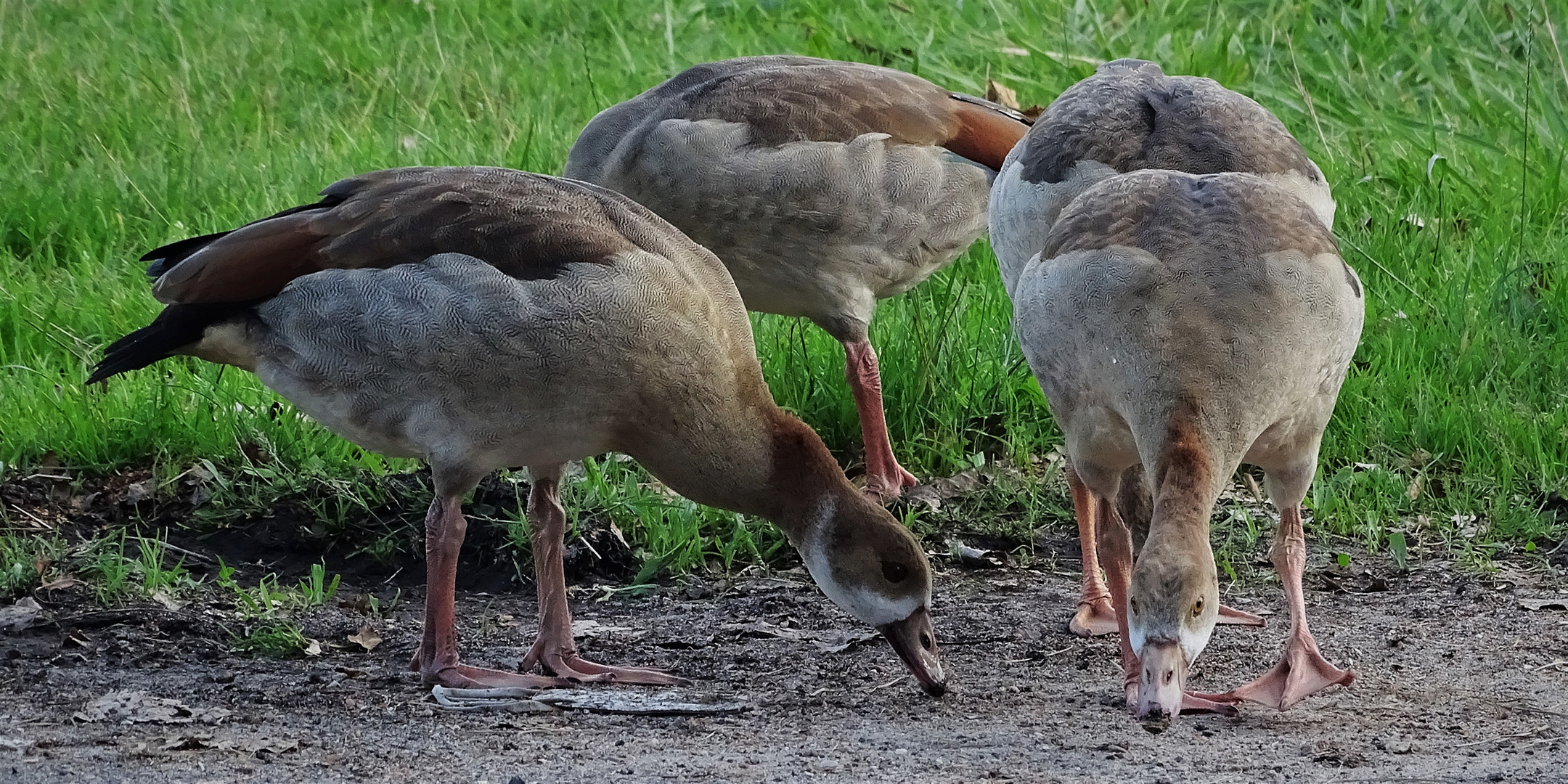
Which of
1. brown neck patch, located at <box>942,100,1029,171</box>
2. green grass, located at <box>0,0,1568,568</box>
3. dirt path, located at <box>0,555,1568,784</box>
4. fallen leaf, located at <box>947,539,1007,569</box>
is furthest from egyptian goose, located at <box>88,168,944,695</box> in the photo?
brown neck patch, located at <box>942,100,1029,171</box>

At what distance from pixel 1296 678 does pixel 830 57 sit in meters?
5.90

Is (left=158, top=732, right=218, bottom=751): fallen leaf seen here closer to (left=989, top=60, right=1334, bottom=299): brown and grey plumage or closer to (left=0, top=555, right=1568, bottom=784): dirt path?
(left=0, top=555, right=1568, bottom=784): dirt path

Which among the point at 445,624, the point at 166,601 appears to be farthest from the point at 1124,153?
the point at 166,601

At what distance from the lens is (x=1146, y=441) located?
430 cm

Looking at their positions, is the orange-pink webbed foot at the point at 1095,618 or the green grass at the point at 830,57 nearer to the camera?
the orange-pink webbed foot at the point at 1095,618

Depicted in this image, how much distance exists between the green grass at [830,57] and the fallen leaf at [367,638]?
0.75m

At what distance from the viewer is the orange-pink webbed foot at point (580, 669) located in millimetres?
4652

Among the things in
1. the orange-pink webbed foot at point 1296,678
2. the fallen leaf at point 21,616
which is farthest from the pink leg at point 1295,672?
the fallen leaf at point 21,616

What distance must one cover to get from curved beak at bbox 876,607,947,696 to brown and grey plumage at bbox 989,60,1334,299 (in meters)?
1.33

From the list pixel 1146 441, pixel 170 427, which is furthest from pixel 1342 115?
pixel 170 427

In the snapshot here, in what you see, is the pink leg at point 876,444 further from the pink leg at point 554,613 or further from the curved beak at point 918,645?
the curved beak at point 918,645

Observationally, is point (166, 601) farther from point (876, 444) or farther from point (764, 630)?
point (876, 444)

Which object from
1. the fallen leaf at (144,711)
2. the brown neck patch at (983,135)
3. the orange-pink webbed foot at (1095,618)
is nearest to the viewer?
the fallen leaf at (144,711)

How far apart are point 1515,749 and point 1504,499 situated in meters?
2.07
